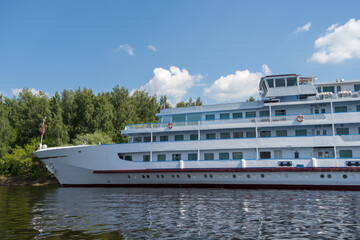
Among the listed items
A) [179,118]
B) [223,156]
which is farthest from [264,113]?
[179,118]

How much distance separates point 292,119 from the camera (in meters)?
26.5

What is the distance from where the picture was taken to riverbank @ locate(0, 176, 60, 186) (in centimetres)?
4600

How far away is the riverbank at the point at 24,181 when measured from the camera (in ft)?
151

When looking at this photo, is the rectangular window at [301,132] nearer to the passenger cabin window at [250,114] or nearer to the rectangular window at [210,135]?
Answer: the passenger cabin window at [250,114]

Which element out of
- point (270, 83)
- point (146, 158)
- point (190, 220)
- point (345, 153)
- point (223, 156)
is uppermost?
point (270, 83)

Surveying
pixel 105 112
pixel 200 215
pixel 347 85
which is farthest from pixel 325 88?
pixel 105 112

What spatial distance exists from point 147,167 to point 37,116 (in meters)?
36.4

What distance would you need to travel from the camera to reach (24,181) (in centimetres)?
4725

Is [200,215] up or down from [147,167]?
down

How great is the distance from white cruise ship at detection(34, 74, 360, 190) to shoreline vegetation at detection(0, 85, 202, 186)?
18010mm

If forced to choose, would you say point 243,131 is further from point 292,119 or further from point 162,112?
point 162,112

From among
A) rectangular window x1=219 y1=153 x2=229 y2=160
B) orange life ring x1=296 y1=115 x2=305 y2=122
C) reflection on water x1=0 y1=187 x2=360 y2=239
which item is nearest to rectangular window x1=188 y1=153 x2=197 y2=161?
rectangular window x1=219 y1=153 x2=229 y2=160

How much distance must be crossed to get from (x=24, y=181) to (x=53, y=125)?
1056 cm

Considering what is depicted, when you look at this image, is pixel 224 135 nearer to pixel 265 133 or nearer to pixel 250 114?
pixel 250 114
